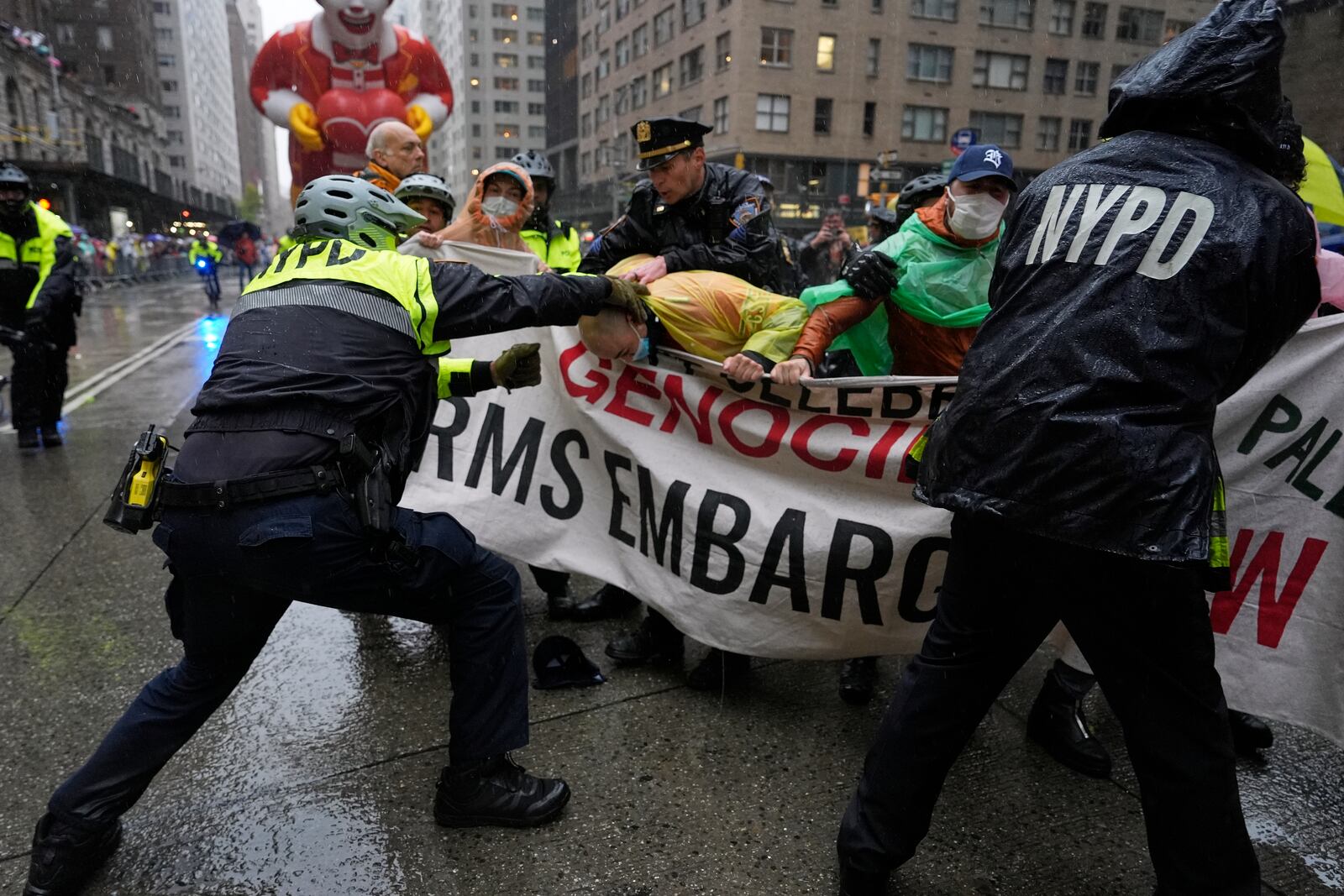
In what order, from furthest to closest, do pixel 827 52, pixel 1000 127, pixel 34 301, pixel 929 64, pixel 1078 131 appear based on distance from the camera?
pixel 1078 131, pixel 1000 127, pixel 929 64, pixel 827 52, pixel 34 301

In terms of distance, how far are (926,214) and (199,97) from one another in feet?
429

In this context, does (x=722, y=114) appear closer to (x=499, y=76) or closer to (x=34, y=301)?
(x=34, y=301)

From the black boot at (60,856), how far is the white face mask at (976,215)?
306 centimetres

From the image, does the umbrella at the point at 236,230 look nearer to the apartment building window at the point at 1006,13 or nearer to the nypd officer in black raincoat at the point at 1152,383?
the nypd officer in black raincoat at the point at 1152,383

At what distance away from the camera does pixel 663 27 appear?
45.9 metres

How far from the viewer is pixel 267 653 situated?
11.5ft

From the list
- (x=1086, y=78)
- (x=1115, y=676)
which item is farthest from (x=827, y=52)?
(x=1115, y=676)

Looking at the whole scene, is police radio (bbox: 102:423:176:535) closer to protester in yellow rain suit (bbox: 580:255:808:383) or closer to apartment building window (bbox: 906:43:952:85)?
protester in yellow rain suit (bbox: 580:255:808:383)

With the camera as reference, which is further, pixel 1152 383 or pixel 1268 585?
pixel 1268 585

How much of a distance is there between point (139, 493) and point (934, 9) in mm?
48396

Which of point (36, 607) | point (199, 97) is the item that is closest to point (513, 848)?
point (36, 607)

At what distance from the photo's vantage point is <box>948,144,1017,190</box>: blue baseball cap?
2.80 meters

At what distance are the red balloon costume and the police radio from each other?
5968 mm

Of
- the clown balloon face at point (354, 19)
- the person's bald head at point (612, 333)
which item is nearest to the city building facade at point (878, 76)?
the clown balloon face at point (354, 19)
